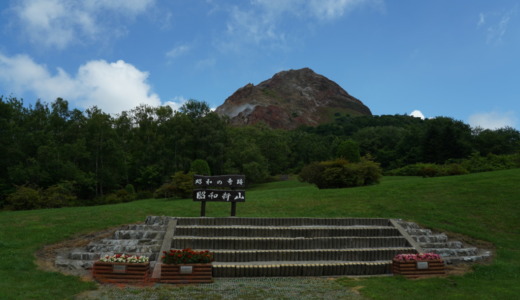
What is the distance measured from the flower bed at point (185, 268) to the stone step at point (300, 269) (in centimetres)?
50

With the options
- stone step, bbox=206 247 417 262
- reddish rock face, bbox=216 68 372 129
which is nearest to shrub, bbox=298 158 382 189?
stone step, bbox=206 247 417 262

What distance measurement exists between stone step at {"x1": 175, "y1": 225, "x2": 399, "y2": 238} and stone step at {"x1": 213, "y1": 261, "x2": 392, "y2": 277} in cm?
159

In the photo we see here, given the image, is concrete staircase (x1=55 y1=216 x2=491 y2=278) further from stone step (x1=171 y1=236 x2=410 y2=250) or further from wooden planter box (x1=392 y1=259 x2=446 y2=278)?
wooden planter box (x1=392 y1=259 x2=446 y2=278)

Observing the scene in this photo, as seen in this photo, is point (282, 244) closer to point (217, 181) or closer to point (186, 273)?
point (217, 181)

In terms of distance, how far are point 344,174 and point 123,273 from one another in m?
14.7

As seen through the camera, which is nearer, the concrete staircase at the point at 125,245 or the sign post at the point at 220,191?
the concrete staircase at the point at 125,245

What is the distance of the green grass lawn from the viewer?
22.3 ft

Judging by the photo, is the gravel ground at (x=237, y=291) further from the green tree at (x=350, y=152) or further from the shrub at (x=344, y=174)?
the green tree at (x=350, y=152)

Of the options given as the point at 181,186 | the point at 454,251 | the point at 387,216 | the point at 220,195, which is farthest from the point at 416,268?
the point at 181,186

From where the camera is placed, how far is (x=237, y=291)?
6723 millimetres

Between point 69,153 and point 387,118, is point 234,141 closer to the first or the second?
point 69,153

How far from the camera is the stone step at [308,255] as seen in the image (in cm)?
880

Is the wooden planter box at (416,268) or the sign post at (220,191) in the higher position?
the sign post at (220,191)

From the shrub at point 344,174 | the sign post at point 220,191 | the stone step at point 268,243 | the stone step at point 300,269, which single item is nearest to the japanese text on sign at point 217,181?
the sign post at point 220,191
